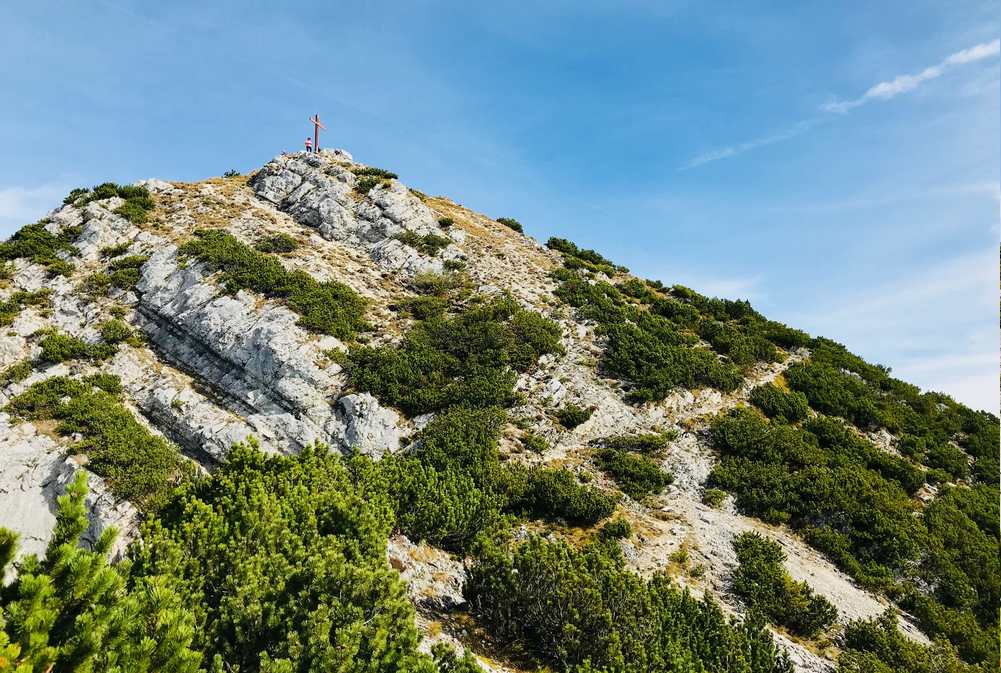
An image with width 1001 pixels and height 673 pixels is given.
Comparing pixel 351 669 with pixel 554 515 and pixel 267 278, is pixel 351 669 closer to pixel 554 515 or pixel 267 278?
pixel 554 515

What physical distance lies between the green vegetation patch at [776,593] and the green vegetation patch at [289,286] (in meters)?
19.1

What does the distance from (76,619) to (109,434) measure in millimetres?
15550

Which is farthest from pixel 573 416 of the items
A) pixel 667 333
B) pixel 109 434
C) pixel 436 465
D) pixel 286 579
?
pixel 109 434

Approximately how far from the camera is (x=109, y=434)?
18141mm

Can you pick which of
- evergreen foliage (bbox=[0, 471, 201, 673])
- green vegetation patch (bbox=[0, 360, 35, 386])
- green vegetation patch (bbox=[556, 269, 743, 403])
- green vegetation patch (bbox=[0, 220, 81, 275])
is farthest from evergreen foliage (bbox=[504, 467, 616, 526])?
green vegetation patch (bbox=[0, 220, 81, 275])

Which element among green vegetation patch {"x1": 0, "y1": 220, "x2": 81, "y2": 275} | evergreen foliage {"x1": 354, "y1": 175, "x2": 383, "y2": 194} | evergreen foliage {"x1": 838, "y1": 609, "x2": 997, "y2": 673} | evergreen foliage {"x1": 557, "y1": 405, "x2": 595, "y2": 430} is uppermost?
evergreen foliage {"x1": 354, "y1": 175, "x2": 383, "y2": 194}

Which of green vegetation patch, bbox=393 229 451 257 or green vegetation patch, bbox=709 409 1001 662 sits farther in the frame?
green vegetation patch, bbox=393 229 451 257

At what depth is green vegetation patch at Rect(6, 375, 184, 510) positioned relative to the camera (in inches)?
650

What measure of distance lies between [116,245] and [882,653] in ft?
127

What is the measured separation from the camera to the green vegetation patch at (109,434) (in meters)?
16.5

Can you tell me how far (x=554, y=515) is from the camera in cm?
1652

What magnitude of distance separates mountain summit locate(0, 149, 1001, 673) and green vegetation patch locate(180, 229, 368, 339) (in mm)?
217

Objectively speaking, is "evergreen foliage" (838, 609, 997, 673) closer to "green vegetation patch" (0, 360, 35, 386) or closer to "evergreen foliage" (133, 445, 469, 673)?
"evergreen foliage" (133, 445, 469, 673)

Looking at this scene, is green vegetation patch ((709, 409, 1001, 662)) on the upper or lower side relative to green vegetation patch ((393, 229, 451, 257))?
lower
